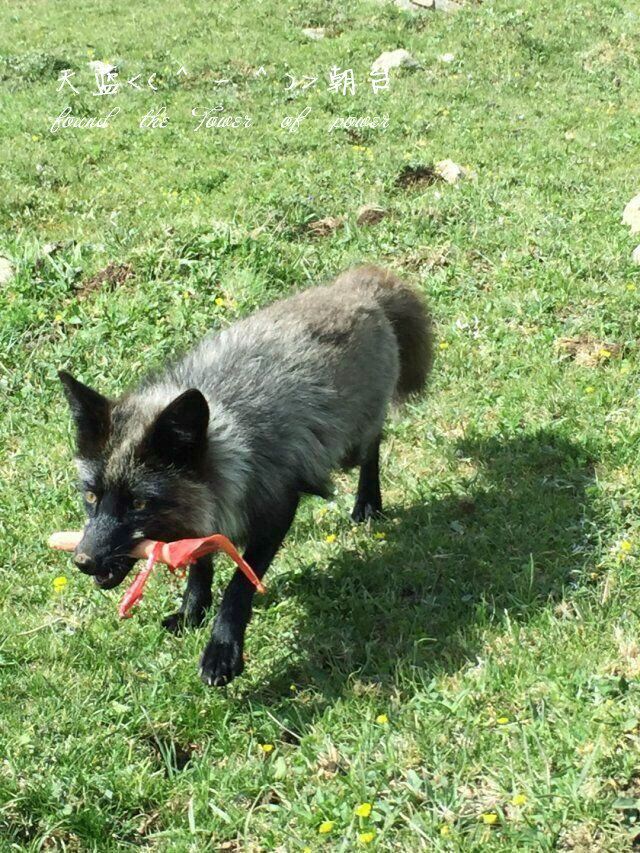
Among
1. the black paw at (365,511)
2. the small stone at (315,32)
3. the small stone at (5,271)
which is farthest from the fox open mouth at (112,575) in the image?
the small stone at (315,32)

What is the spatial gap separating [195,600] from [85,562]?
4.36 ft

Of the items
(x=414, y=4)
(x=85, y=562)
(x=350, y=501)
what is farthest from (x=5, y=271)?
(x=414, y=4)

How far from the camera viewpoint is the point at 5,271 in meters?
9.56

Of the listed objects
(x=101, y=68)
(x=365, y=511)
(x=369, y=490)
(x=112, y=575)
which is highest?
(x=112, y=575)

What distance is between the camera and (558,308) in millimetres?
8648

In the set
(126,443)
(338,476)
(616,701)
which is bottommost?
(338,476)

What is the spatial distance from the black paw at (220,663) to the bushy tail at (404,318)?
2821 mm

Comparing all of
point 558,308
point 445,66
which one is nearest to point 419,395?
point 558,308

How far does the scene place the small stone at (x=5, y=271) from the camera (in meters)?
9.44

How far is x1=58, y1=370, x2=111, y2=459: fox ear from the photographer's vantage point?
479cm

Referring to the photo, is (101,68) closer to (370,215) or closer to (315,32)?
(315,32)

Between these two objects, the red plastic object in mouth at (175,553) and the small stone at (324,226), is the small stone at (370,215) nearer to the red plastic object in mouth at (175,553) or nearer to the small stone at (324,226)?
the small stone at (324,226)

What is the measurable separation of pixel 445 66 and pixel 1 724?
14223 mm

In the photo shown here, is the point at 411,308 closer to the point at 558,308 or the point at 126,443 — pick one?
the point at 558,308
